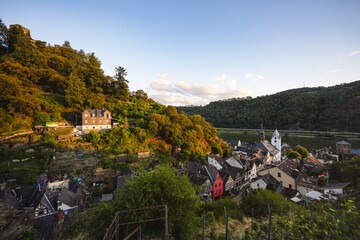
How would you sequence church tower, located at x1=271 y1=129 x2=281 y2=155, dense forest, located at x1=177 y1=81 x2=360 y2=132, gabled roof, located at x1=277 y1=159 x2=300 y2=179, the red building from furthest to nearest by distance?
1. dense forest, located at x1=177 y1=81 x2=360 y2=132
2. church tower, located at x1=271 y1=129 x2=281 y2=155
3. gabled roof, located at x1=277 y1=159 x2=300 y2=179
4. the red building

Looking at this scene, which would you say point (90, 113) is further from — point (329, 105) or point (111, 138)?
point (329, 105)

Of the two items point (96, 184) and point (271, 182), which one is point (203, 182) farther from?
point (96, 184)

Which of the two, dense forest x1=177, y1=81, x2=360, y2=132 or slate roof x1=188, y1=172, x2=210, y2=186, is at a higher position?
dense forest x1=177, y1=81, x2=360, y2=132

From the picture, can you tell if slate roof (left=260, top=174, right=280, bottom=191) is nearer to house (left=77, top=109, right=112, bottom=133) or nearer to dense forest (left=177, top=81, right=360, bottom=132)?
house (left=77, top=109, right=112, bottom=133)

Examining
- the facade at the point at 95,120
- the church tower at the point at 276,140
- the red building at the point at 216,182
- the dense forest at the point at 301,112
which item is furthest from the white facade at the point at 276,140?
the dense forest at the point at 301,112

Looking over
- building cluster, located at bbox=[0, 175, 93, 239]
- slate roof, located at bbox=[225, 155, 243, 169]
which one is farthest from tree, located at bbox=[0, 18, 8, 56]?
slate roof, located at bbox=[225, 155, 243, 169]

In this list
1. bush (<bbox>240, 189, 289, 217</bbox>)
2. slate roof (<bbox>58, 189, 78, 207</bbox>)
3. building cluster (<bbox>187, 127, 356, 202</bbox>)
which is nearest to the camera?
bush (<bbox>240, 189, 289, 217</bbox>)

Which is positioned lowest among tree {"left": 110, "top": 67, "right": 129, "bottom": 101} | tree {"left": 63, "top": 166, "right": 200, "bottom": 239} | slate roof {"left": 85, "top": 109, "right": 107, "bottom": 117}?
tree {"left": 63, "top": 166, "right": 200, "bottom": 239}

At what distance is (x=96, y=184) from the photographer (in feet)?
59.5

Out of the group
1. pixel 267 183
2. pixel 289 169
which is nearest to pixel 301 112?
pixel 289 169

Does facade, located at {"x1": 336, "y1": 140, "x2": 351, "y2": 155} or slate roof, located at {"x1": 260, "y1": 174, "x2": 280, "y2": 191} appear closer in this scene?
slate roof, located at {"x1": 260, "y1": 174, "x2": 280, "y2": 191}

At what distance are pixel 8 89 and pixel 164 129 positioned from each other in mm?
23747

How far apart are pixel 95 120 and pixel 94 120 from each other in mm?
153

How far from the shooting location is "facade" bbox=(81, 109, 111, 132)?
24.1 meters
